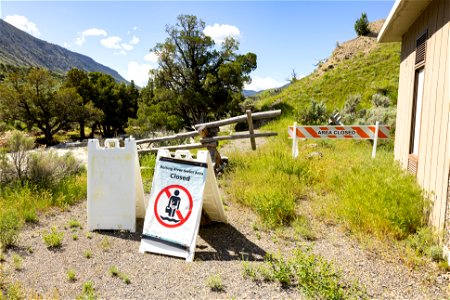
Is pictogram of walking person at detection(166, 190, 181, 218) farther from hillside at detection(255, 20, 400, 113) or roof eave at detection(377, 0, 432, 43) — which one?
hillside at detection(255, 20, 400, 113)

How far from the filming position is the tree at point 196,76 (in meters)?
21.7

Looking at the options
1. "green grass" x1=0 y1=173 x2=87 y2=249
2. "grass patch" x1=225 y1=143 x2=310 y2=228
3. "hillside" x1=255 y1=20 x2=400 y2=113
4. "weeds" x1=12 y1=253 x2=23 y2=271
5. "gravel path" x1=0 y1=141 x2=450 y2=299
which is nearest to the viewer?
"gravel path" x1=0 y1=141 x2=450 y2=299

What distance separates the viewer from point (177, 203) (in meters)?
4.27

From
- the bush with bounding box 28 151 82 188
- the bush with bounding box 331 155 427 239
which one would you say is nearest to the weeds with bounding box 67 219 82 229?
the bush with bounding box 28 151 82 188

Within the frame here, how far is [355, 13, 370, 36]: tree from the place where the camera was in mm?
27812

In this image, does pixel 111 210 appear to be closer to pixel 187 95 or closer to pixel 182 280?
pixel 182 280

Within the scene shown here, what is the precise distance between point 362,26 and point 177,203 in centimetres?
2980

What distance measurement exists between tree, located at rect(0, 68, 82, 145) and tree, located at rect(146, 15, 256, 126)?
21.0 feet

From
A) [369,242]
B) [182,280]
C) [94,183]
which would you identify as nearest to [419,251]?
[369,242]

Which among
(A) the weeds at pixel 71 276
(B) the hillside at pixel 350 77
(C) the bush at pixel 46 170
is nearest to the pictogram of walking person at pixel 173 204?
(A) the weeds at pixel 71 276

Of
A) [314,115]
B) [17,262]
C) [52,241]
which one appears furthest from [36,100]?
[17,262]

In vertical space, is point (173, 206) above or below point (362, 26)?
below

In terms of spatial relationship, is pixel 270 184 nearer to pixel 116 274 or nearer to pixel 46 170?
pixel 116 274

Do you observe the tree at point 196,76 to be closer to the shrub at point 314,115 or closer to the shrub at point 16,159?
the shrub at point 314,115
